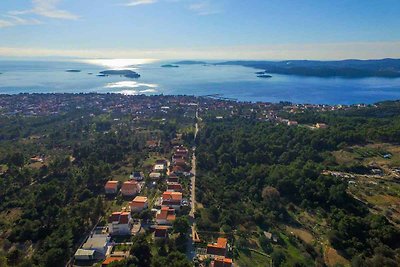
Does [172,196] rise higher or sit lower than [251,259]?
higher

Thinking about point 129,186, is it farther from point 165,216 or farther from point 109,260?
point 109,260

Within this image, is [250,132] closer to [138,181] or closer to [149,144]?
[149,144]

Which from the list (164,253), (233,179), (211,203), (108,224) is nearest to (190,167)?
(233,179)

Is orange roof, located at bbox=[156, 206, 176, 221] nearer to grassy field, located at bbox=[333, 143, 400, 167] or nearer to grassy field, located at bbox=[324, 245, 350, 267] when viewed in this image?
grassy field, located at bbox=[324, 245, 350, 267]

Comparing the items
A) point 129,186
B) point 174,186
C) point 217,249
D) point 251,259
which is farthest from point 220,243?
point 129,186

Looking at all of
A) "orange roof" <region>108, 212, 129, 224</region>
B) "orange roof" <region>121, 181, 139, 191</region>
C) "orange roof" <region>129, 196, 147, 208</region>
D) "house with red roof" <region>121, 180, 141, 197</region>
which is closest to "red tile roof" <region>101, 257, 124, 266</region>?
"orange roof" <region>108, 212, 129, 224</region>

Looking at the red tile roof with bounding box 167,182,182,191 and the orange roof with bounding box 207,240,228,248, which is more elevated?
the red tile roof with bounding box 167,182,182,191
